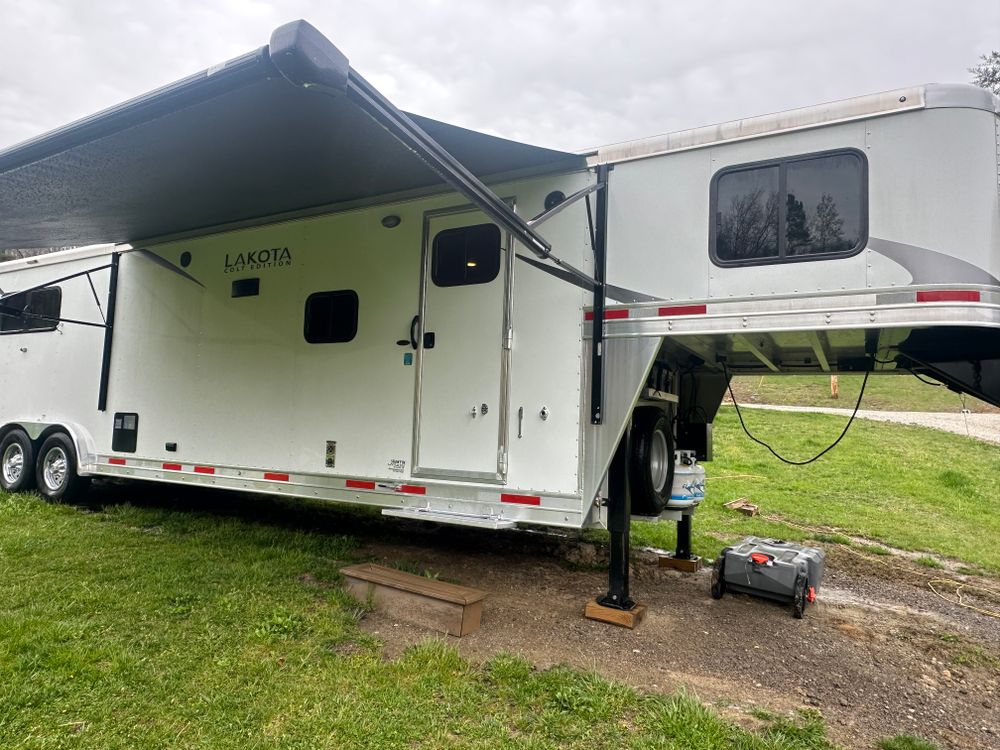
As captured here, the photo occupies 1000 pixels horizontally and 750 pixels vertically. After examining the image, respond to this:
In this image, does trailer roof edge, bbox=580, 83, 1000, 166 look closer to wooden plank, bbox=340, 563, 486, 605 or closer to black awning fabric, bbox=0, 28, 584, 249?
black awning fabric, bbox=0, 28, 584, 249

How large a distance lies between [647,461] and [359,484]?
6.98ft

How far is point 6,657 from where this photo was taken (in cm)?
336

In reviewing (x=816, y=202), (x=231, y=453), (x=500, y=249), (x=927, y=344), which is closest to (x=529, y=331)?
(x=500, y=249)

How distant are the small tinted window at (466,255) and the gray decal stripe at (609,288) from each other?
440 millimetres

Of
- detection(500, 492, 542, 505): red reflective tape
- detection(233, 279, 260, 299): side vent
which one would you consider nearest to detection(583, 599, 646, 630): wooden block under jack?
detection(500, 492, 542, 505): red reflective tape

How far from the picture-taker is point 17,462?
311 inches

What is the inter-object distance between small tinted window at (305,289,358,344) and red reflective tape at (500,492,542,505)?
1824 mm

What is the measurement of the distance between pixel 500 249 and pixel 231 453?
3.05m

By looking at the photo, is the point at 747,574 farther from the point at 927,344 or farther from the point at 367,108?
the point at 367,108

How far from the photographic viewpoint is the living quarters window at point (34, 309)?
780 cm

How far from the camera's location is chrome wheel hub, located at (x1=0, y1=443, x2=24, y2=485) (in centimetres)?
786

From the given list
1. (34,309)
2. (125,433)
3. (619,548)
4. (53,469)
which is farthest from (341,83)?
(34,309)

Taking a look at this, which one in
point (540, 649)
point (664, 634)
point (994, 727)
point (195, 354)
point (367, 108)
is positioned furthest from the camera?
point (195, 354)

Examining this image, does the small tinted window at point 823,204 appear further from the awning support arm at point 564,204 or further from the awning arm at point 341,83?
the awning arm at point 341,83
